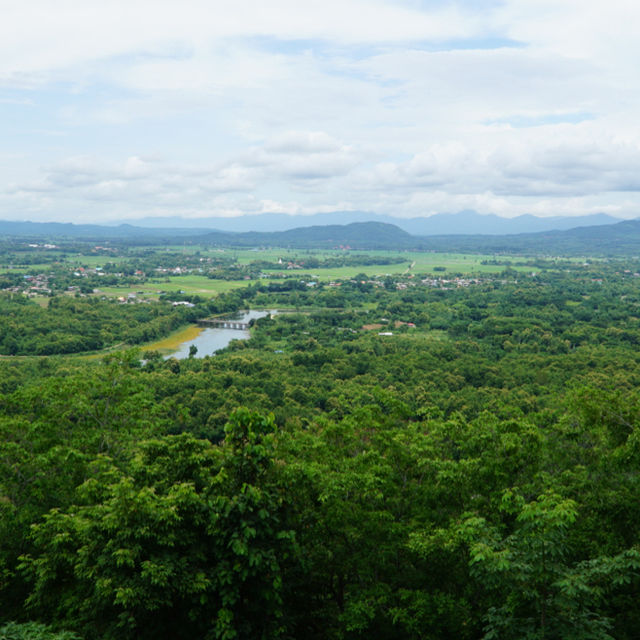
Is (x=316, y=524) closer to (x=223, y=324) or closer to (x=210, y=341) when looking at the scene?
(x=210, y=341)

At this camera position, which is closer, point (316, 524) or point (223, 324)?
point (316, 524)

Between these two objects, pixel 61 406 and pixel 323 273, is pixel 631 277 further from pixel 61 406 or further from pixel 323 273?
pixel 61 406

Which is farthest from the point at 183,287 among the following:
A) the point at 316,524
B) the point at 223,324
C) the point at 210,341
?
the point at 316,524

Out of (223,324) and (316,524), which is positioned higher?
(316,524)

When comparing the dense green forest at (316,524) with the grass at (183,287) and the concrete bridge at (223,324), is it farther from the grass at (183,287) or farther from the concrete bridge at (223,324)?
the grass at (183,287)

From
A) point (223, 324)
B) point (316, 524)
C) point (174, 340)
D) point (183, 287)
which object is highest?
point (183, 287)

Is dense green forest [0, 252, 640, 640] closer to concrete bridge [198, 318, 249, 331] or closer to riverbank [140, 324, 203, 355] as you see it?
riverbank [140, 324, 203, 355]

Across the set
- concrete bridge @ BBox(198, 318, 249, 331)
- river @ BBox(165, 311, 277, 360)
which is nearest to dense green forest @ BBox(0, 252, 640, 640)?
river @ BBox(165, 311, 277, 360)

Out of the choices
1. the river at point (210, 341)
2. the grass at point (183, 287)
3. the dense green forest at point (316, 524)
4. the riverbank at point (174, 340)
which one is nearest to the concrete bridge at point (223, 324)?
the river at point (210, 341)
